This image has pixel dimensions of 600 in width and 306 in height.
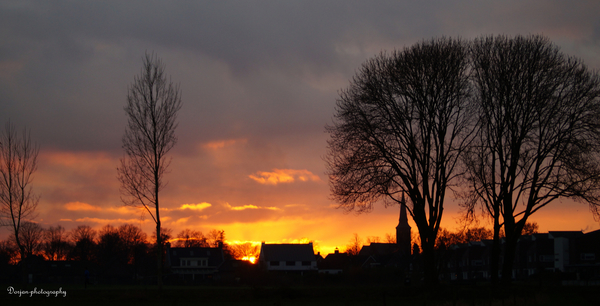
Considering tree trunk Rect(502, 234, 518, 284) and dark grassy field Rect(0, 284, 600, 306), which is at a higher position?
A: tree trunk Rect(502, 234, 518, 284)

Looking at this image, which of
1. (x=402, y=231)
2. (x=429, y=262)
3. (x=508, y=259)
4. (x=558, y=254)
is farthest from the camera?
(x=402, y=231)

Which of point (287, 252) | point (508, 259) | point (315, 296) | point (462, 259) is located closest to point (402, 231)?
point (462, 259)

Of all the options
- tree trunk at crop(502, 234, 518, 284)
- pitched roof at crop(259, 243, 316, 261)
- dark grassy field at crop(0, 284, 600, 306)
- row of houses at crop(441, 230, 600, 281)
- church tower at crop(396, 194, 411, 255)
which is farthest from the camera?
church tower at crop(396, 194, 411, 255)

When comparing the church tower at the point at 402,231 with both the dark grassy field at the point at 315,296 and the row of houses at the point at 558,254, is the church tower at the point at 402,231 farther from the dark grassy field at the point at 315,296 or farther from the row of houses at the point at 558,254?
the dark grassy field at the point at 315,296

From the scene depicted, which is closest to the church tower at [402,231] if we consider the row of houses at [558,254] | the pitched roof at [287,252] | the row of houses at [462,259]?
the row of houses at [462,259]

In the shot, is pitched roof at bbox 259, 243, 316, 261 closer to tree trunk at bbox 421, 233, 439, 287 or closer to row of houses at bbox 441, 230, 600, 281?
row of houses at bbox 441, 230, 600, 281

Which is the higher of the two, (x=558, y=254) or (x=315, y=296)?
(x=315, y=296)

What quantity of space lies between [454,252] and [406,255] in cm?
1454

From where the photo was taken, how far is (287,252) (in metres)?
98.8

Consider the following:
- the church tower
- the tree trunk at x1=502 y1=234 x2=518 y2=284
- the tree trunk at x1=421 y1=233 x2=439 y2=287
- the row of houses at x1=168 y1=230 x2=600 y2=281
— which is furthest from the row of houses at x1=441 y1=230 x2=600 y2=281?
the tree trunk at x1=421 y1=233 x2=439 y2=287

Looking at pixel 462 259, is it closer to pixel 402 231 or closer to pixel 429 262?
Result: pixel 402 231

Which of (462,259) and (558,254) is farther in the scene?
(462,259)

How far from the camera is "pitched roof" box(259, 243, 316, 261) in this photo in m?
97.8

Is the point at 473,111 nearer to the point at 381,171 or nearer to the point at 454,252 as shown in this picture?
the point at 381,171
